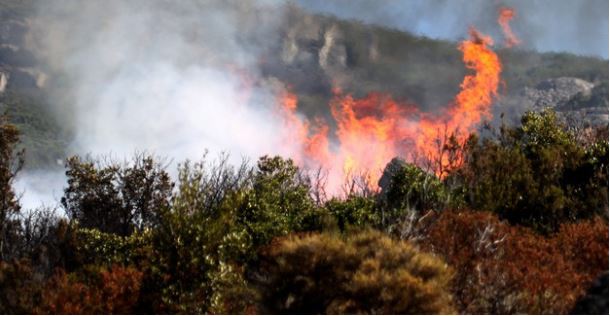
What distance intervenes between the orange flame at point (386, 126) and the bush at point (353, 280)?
8478 centimetres

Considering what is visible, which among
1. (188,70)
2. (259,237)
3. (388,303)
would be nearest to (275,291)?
(388,303)

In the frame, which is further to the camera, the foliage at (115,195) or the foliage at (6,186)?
the foliage at (115,195)

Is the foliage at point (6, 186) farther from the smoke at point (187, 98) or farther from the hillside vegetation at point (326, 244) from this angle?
the smoke at point (187, 98)

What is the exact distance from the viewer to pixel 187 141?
166375 millimetres

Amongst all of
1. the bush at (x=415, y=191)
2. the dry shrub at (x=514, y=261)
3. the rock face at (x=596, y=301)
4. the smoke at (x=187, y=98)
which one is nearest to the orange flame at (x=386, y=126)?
the smoke at (x=187, y=98)

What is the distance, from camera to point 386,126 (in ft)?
433

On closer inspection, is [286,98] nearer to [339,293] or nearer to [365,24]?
[365,24]

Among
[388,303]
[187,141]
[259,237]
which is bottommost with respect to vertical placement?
[388,303]

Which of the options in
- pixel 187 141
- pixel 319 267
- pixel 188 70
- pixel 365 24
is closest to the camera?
pixel 319 267

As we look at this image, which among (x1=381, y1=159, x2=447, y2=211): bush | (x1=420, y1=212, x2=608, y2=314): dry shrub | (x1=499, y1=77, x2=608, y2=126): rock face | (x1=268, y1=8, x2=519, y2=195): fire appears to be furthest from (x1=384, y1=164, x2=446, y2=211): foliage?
(x1=499, y1=77, x2=608, y2=126): rock face

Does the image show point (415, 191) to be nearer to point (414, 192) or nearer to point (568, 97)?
point (414, 192)

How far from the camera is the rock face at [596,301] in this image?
12961 mm

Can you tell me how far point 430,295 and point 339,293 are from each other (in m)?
2.15

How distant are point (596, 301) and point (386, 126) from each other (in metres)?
119
